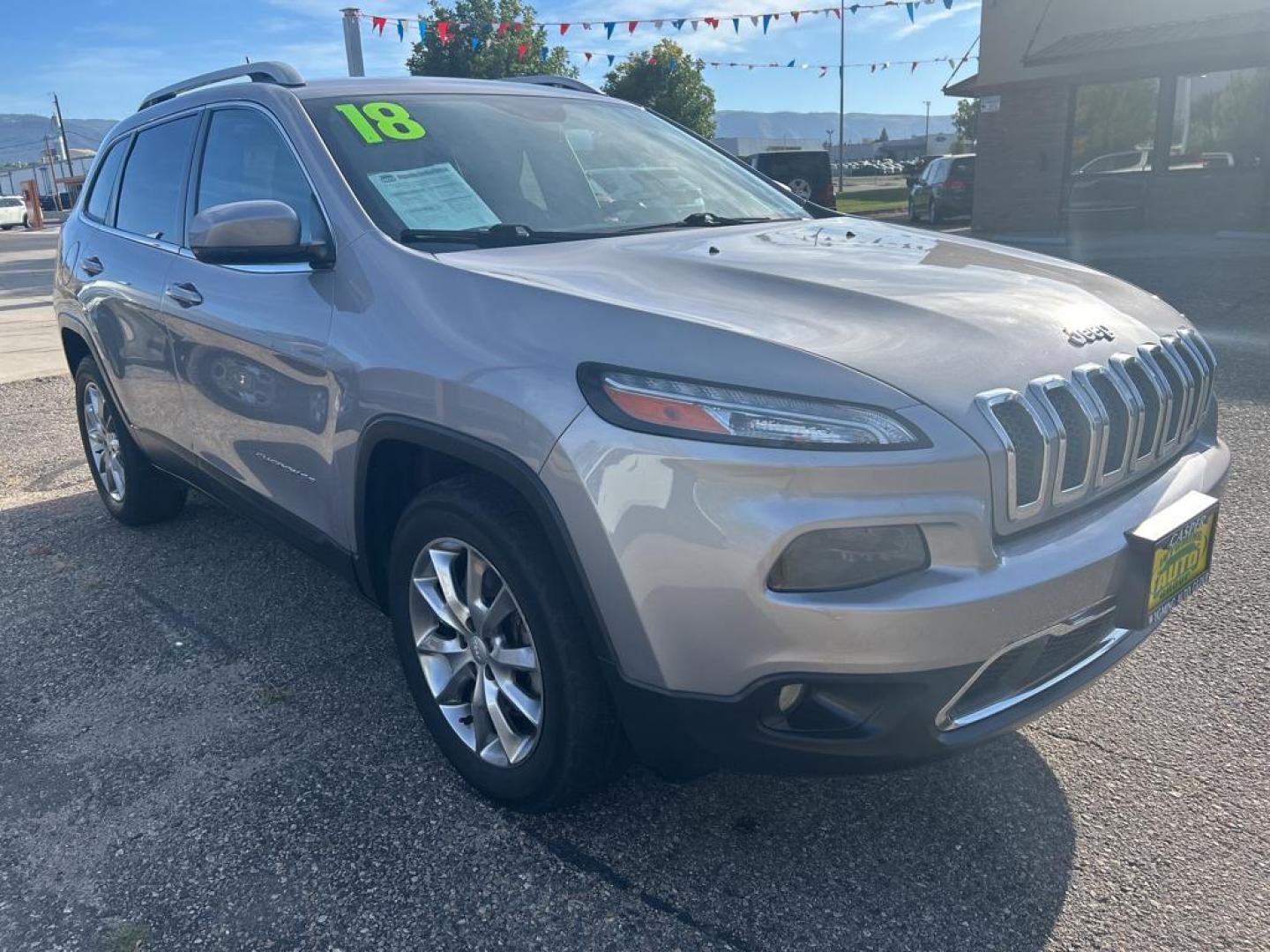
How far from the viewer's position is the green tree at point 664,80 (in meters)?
39.6

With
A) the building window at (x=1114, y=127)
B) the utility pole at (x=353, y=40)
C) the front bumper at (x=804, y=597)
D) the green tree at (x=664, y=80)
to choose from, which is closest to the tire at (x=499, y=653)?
the front bumper at (x=804, y=597)

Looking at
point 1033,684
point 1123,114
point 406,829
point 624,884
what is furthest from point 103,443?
point 1123,114

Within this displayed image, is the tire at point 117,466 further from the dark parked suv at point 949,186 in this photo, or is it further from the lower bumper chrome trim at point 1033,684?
the dark parked suv at point 949,186

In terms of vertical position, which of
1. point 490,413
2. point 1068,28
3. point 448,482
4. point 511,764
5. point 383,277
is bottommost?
point 511,764

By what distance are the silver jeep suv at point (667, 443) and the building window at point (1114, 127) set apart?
17556 millimetres

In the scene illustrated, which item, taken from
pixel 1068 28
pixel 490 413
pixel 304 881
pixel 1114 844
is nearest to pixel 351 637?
pixel 304 881

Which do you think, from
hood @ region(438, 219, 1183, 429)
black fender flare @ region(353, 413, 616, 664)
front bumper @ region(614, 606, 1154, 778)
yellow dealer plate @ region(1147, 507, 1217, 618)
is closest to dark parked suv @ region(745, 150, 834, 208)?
hood @ region(438, 219, 1183, 429)

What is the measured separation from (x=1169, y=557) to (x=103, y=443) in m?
4.47

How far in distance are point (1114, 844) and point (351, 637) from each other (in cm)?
242

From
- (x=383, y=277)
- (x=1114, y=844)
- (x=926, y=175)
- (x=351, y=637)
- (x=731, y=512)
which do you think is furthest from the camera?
(x=926, y=175)

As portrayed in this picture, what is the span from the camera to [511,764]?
2.47 meters

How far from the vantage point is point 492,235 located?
2812 millimetres

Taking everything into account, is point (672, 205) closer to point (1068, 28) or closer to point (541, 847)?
point (541, 847)

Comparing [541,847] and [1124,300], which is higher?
[1124,300]
